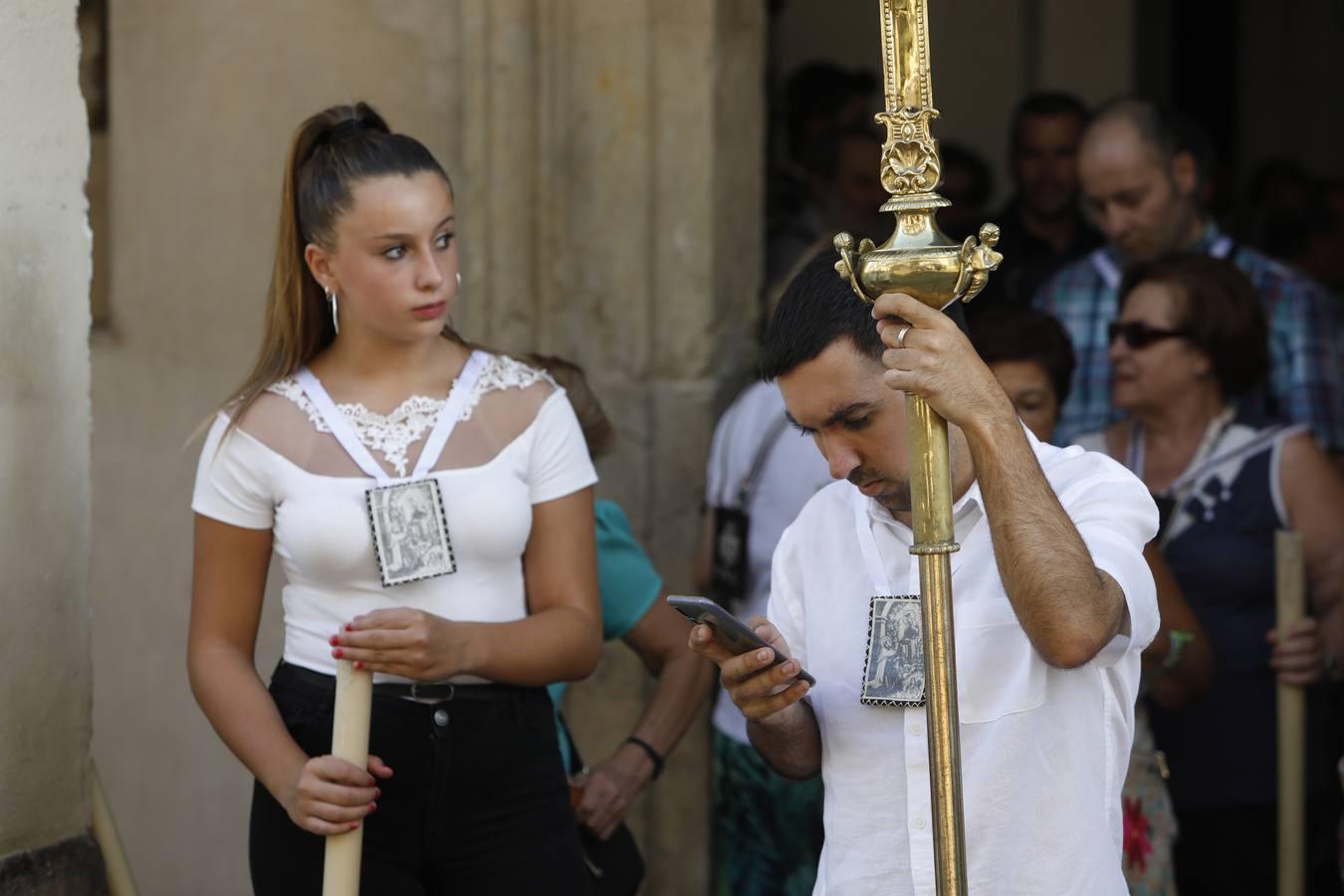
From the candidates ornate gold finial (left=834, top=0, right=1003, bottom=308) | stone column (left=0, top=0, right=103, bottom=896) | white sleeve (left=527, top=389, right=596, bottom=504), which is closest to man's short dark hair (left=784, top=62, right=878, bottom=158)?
white sleeve (left=527, top=389, right=596, bottom=504)

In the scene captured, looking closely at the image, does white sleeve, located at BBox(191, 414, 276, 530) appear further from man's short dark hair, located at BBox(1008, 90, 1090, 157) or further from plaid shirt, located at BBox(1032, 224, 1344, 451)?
man's short dark hair, located at BBox(1008, 90, 1090, 157)

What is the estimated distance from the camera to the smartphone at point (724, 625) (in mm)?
2162

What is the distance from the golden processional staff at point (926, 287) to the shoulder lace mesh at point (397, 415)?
1032 millimetres

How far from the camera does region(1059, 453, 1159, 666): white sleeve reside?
7.14ft

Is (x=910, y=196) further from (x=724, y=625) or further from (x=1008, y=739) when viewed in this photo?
(x=1008, y=739)

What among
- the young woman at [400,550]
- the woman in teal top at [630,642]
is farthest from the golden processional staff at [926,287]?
the woman in teal top at [630,642]

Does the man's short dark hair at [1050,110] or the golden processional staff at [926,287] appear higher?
the man's short dark hair at [1050,110]

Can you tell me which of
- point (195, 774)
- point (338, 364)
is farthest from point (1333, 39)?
point (338, 364)

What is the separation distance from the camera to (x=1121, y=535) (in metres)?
2.21

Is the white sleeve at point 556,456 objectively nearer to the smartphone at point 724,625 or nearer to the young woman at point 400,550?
the young woman at point 400,550

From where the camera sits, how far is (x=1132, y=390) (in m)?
3.79

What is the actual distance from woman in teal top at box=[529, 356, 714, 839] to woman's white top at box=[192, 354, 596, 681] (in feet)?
1.30

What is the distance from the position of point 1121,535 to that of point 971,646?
22 centimetres

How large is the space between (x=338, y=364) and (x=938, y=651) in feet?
4.33
